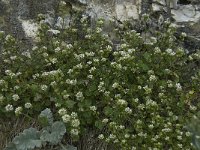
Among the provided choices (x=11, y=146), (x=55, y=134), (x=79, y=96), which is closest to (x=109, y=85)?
(x=79, y=96)

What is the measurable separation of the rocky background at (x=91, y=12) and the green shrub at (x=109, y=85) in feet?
0.95

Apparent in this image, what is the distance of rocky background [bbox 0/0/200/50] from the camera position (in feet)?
15.9

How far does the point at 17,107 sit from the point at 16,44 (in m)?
0.70

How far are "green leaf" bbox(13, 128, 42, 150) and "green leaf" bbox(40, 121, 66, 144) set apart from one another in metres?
0.06

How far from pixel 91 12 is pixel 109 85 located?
100cm

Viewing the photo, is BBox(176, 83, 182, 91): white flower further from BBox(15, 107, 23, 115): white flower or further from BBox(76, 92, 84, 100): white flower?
BBox(15, 107, 23, 115): white flower

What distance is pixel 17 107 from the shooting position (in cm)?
418

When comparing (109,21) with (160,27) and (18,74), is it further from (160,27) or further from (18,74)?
(18,74)

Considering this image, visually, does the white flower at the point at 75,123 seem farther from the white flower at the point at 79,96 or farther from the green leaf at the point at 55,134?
the white flower at the point at 79,96

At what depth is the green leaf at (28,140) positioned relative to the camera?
3.88 m

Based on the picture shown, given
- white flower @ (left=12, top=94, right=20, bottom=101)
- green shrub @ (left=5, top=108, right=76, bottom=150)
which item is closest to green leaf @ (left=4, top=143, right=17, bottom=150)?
green shrub @ (left=5, top=108, right=76, bottom=150)

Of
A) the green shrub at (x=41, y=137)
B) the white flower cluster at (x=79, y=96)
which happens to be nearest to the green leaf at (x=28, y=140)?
the green shrub at (x=41, y=137)

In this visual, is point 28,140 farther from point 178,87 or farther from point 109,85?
point 178,87

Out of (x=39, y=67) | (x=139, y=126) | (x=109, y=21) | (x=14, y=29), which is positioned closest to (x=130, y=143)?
(x=139, y=126)
